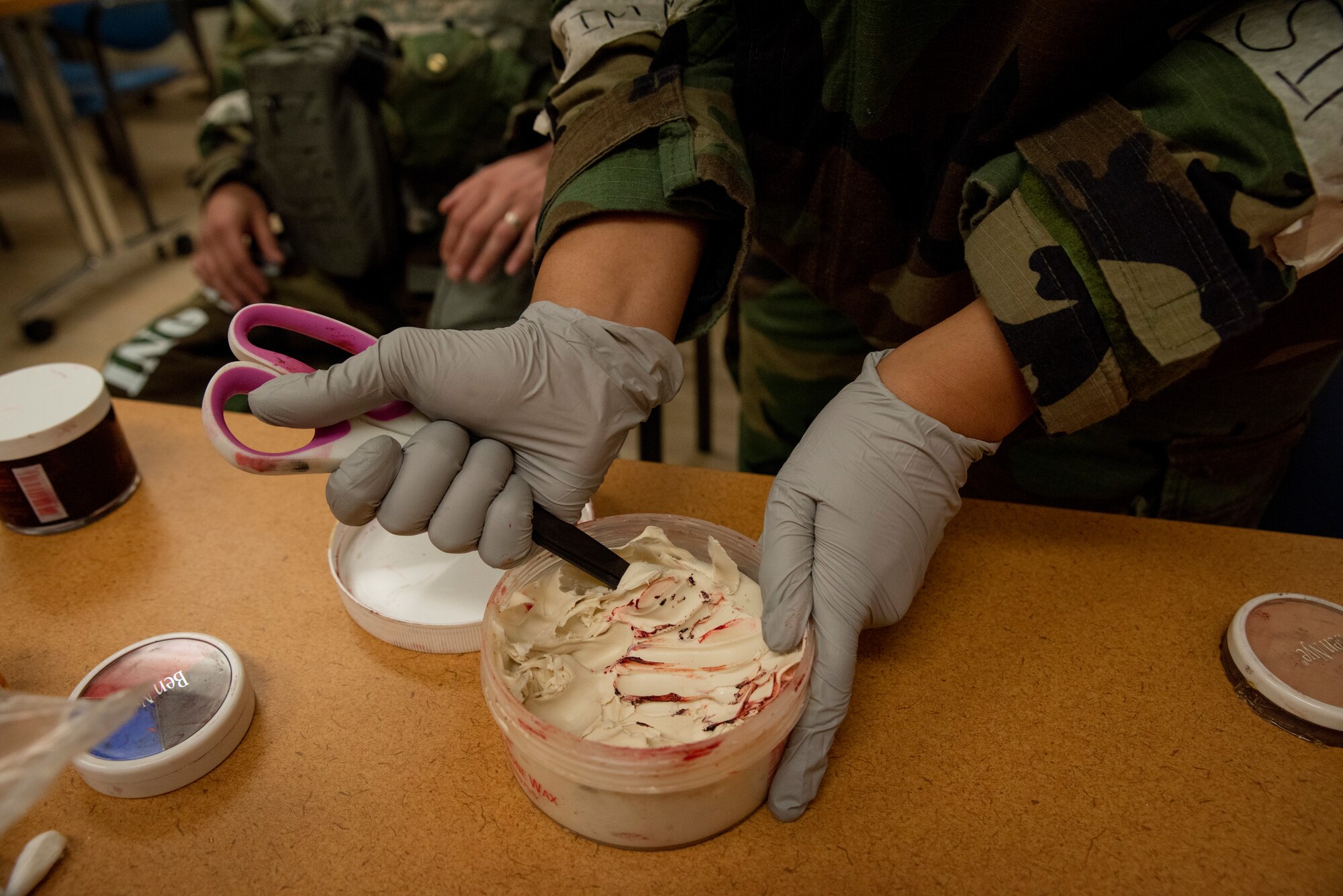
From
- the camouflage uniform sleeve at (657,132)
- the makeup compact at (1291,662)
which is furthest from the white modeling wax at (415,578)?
the makeup compact at (1291,662)

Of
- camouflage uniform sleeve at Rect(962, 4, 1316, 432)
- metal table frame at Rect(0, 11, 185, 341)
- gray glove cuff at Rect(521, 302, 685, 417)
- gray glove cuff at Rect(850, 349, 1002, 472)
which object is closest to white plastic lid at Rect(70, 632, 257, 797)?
gray glove cuff at Rect(521, 302, 685, 417)

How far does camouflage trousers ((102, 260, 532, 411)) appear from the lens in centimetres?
136

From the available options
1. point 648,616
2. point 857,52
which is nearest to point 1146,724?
point 648,616

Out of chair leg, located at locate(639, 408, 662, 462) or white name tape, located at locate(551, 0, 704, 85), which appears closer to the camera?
white name tape, located at locate(551, 0, 704, 85)

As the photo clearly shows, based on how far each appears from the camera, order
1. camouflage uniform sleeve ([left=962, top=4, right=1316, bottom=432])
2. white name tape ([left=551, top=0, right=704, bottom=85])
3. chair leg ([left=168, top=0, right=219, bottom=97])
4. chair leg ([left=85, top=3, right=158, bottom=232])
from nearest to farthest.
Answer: camouflage uniform sleeve ([left=962, top=4, right=1316, bottom=432]) → white name tape ([left=551, top=0, right=704, bottom=85]) → chair leg ([left=85, top=3, right=158, bottom=232]) → chair leg ([left=168, top=0, right=219, bottom=97])

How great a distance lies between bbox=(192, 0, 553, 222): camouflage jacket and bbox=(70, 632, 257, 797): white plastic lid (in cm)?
108

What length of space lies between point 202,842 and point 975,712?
0.62 m

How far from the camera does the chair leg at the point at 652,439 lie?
1.42 m

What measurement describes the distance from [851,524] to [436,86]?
1213mm

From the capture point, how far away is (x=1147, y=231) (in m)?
0.62

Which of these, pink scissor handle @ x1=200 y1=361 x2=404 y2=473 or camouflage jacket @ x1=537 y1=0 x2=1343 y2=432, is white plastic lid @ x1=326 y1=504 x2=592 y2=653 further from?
camouflage jacket @ x1=537 y1=0 x2=1343 y2=432

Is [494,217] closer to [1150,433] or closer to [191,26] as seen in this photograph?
[1150,433]

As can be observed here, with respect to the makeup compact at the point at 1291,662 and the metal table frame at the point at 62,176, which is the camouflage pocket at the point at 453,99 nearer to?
the makeup compact at the point at 1291,662

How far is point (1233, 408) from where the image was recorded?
932mm
